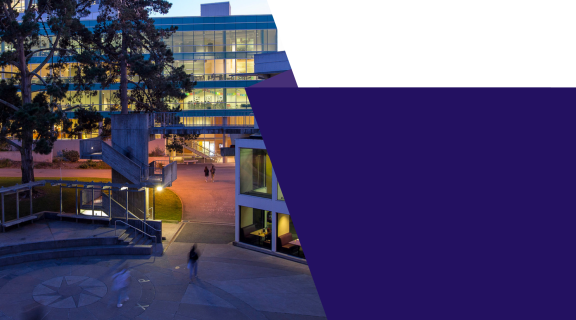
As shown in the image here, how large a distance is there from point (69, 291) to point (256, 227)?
7659mm

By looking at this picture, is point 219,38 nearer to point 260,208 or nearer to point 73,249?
point 260,208

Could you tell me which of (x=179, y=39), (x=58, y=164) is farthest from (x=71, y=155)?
(x=179, y=39)

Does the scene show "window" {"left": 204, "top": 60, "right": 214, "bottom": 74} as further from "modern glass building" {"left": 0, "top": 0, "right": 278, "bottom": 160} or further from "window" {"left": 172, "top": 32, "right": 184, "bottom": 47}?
"window" {"left": 172, "top": 32, "right": 184, "bottom": 47}

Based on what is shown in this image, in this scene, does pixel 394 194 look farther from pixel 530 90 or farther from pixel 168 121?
pixel 168 121

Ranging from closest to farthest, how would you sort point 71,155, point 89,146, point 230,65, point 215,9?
point 89,146 → point 71,155 → point 230,65 → point 215,9

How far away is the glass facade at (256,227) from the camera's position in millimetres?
17141

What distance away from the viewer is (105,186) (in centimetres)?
1784

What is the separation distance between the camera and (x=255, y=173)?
17547 mm

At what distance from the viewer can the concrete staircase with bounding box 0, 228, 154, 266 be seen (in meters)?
14.5

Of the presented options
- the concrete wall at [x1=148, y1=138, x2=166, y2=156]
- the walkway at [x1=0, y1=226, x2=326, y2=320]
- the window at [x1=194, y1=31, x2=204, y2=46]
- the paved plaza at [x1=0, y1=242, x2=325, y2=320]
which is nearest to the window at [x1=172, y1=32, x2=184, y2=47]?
the window at [x1=194, y1=31, x2=204, y2=46]

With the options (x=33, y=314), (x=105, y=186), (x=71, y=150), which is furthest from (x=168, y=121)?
(x=71, y=150)

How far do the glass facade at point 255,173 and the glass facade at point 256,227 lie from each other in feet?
2.66

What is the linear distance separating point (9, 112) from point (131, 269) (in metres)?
15.5

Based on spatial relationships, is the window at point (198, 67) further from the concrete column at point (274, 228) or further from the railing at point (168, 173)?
the concrete column at point (274, 228)
